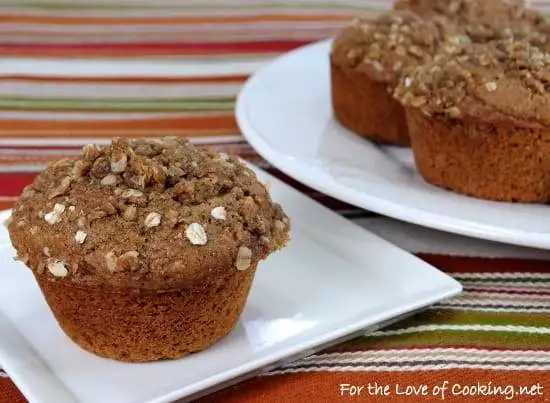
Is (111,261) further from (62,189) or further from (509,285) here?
(509,285)

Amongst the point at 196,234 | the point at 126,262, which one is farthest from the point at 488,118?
the point at 126,262

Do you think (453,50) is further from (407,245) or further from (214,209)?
→ (214,209)

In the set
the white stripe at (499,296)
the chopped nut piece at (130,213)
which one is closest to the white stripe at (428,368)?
the white stripe at (499,296)

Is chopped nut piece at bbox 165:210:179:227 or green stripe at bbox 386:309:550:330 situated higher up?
chopped nut piece at bbox 165:210:179:227

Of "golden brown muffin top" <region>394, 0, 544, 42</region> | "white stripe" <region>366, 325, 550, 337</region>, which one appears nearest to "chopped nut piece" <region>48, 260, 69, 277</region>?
"white stripe" <region>366, 325, 550, 337</region>

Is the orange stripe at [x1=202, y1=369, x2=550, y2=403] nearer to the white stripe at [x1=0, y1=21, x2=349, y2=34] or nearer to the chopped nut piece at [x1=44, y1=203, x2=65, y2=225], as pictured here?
the chopped nut piece at [x1=44, y1=203, x2=65, y2=225]

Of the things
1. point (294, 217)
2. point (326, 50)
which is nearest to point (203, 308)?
point (294, 217)
